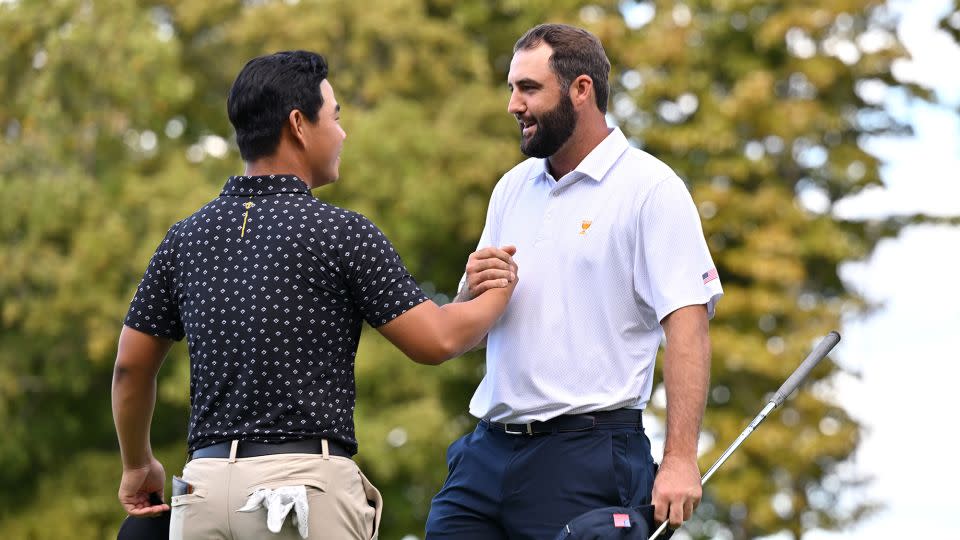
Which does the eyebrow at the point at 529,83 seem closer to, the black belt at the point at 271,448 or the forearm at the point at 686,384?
the forearm at the point at 686,384

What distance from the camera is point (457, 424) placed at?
20.6 m

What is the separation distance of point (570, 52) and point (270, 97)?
101 centimetres

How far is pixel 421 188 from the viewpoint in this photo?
66.0 feet

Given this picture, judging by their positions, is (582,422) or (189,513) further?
(582,422)

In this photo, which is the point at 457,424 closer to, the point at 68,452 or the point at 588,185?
the point at 68,452

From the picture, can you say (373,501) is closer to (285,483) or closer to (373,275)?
(285,483)

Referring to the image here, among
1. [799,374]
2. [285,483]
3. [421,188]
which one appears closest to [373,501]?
[285,483]

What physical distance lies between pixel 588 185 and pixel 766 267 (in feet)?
48.1

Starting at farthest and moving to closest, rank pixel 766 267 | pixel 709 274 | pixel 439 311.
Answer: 1. pixel 766 267
2. pixel 709 274
3. pixel 439 311

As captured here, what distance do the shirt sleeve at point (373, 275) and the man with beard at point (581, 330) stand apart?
1.57 ft

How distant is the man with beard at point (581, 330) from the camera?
173 inches

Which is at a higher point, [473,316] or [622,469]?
[473,316]

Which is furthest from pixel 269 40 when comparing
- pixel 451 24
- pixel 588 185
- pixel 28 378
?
pixel 588 185

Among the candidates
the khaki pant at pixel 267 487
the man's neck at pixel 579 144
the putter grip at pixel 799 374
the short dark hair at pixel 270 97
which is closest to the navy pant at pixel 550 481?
the putter grip at pixel 799 374
